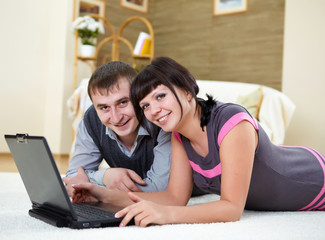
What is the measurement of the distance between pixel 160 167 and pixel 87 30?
3.28 metres

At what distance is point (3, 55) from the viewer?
4.55m

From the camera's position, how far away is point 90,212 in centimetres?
125

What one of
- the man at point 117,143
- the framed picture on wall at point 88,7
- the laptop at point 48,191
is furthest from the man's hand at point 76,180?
the framed picture on wall at point 88,7

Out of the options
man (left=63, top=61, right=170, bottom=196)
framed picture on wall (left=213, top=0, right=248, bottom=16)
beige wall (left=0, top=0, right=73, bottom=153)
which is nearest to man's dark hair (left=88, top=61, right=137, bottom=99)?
man (left=63, top=61, right=170, bottom=196)

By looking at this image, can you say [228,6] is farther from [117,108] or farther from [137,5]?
[117,108]

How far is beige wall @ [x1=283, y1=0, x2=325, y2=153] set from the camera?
4.12 meters

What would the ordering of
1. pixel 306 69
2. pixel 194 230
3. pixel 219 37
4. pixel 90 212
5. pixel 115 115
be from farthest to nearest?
pixel 219 37 < pixel 306 69 < pixel 115 115 < pixel 90 212 < pixel 194 230

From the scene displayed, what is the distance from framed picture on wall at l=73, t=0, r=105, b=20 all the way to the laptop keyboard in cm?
393

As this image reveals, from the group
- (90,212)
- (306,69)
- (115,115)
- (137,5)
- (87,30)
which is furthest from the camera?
(137,5)

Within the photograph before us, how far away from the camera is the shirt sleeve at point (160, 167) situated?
1.57 m

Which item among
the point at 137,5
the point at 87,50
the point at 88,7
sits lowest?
the point at 87,50

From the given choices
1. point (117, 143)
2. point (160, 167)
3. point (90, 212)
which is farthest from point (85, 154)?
point (90, 212)

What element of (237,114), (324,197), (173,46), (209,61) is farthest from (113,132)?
(173,46)

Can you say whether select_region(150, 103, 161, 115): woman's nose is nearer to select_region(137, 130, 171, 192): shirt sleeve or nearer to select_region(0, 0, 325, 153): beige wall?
select_region(137, 130, 171, 192): shirt sleeve
